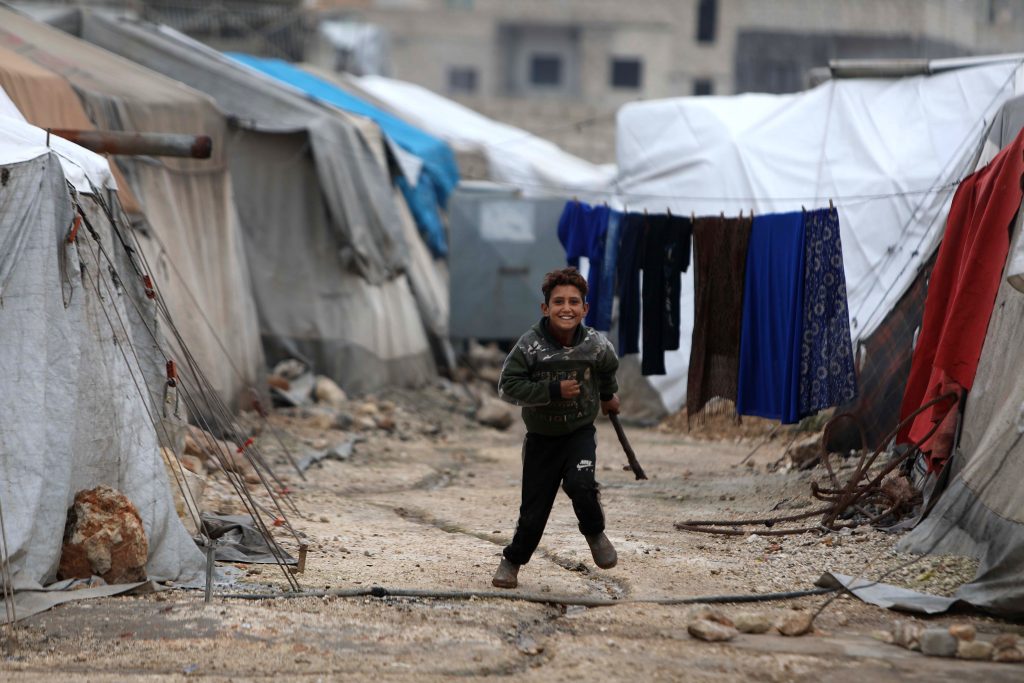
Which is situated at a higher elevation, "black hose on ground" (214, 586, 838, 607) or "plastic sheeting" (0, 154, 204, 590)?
"plastic sheeting" (0, 154, 204, 590)

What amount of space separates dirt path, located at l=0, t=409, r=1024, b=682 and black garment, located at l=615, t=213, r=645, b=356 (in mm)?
2182

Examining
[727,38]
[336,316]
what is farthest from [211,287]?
[727,38]

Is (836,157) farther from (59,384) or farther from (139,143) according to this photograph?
(59,384)

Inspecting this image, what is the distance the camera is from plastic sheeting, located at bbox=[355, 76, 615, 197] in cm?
1872

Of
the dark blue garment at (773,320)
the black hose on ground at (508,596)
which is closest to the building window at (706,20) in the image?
the dark blue garment at (773,320)

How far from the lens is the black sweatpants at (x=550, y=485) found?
5.35 metres

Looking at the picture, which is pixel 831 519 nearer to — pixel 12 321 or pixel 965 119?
pixel 12 321

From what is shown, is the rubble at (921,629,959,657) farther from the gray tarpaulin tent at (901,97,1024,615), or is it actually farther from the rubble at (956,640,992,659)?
the gray tarpaulin tent at (901,97,1024,615)

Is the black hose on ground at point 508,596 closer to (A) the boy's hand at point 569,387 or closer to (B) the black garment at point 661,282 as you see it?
(A) the boy's hand at point 569,387

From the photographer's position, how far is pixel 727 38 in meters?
37.7

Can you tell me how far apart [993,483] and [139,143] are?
460 centimetres

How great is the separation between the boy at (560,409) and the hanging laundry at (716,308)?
11.1ft

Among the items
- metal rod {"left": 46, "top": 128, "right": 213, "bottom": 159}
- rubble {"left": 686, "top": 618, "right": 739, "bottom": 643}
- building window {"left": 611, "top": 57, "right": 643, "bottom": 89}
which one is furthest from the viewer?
building window {"left": 611, "top": 57, "right": 643, "bottom": 89}

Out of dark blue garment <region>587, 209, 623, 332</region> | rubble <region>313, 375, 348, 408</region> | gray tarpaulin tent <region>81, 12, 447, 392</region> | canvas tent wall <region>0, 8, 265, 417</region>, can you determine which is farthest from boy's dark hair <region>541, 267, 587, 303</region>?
gray tarpaulin tent <region>81, 12, 447, 392</region>
